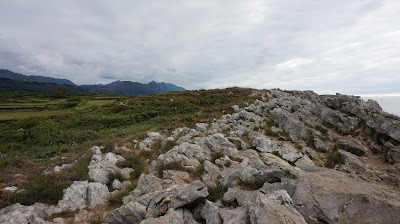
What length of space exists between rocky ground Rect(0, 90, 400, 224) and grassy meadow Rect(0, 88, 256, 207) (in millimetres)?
1134

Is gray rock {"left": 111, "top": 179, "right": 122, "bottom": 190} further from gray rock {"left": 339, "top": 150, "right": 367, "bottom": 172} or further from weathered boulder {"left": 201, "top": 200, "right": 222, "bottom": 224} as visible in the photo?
gray rock {"left": 339, "top": 150, "right": 367, "bottom": 172}

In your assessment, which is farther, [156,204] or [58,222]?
[58,222]

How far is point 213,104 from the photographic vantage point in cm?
4109

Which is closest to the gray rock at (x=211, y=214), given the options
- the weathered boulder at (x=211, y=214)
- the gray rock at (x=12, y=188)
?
the weathered boulder at (x=211, y=214)

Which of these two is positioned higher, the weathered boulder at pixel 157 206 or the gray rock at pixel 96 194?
the weathered boulder at pixel 157 206

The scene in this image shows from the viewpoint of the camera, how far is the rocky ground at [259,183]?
485 centimetres

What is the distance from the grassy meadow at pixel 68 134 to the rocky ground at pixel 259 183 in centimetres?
113

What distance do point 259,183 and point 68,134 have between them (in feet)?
82.6

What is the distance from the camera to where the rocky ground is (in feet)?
15.9

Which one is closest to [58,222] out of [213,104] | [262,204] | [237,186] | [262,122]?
[237,186]

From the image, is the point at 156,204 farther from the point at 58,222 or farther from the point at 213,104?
the point at 213,104

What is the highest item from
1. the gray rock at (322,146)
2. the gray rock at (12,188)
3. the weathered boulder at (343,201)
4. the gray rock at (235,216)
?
the weathered boulder at (343,201)

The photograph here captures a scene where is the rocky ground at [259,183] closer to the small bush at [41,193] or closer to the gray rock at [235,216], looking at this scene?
the gray rock at [235,216]

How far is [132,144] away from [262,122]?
14.0m
